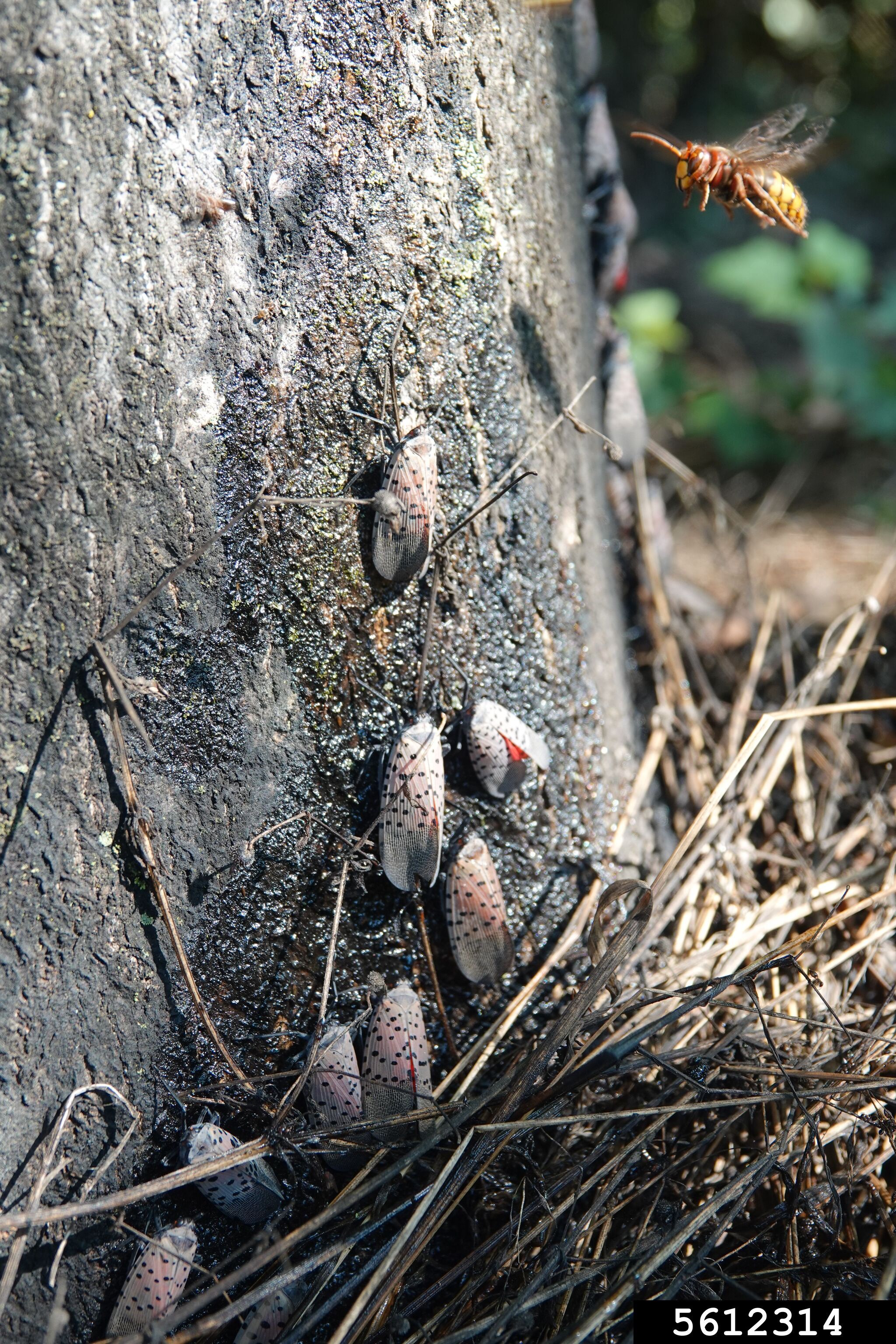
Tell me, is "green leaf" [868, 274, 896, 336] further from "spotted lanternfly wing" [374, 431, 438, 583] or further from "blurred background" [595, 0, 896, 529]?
"spotted lanternfly wing" [374, 431, 438, 583]

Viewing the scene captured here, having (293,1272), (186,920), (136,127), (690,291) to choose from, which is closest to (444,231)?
(136,127)

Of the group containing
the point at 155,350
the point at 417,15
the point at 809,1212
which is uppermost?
the point at 417,15

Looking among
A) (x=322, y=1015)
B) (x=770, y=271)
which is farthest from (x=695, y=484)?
(x=770, y=271)

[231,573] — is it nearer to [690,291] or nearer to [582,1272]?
[582,1272]

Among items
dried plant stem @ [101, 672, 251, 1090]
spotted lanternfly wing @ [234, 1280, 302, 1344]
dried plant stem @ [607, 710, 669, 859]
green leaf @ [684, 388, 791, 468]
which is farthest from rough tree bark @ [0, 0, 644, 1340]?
green leaf @ [684, 388, 791, 468]

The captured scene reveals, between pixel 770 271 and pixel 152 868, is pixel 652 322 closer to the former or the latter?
pixel 770 271

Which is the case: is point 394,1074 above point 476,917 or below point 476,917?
below
